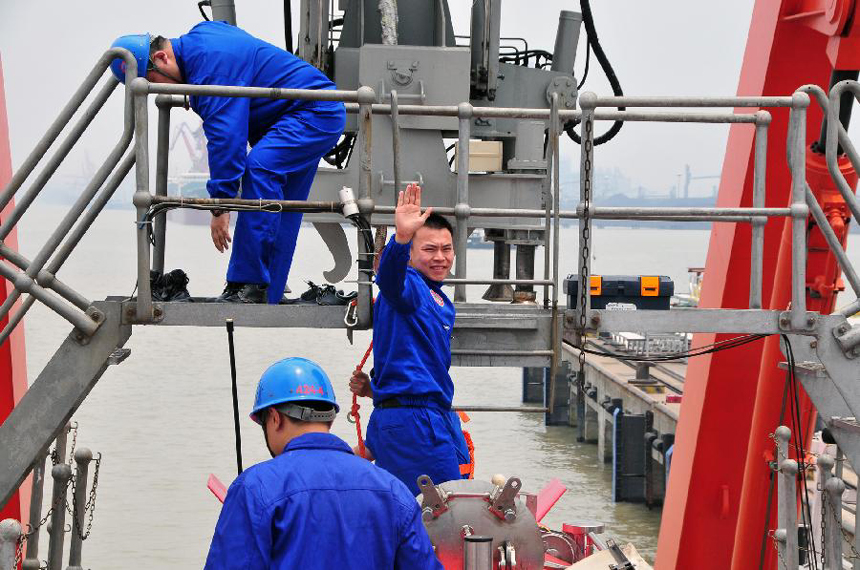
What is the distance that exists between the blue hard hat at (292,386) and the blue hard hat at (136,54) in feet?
9.16

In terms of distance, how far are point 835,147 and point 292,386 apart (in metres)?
3.89

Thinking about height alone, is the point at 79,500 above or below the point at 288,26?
below

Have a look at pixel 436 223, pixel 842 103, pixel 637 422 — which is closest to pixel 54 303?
pixel 436 223

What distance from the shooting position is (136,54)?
6195 mm

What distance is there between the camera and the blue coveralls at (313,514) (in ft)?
11.5

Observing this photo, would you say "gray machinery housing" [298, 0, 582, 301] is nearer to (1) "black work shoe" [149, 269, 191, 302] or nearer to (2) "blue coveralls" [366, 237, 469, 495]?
(1) "black work shoe" [149, 269, 191, 302]

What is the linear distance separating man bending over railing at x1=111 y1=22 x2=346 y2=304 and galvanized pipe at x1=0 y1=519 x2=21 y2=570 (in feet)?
6.11

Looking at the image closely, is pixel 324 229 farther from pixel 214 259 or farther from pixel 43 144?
pixel 214 259

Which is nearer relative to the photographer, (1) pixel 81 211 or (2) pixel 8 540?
(2) pixel 8 540

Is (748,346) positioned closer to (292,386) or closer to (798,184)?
(798,184)

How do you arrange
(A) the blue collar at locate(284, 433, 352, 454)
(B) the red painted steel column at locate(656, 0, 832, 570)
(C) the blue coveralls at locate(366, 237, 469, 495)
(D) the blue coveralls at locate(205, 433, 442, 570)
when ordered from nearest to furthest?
(D) the blue coveralls at locate(205, 433, 442, 570), (A) the blue collar at locate(284, 433, 352, 454), (C) the blue coveralls at locate(366, 237, 469, 495), (B) the red painted steel column at locate(656, 0, 832, 570)

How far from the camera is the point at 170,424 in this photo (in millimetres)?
35469

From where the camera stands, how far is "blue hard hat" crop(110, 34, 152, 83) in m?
6.16

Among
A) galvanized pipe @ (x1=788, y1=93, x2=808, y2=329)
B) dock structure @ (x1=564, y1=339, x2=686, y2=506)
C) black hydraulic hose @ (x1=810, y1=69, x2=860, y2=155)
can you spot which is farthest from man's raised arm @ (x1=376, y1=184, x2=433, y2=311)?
dock structure @ (x1=564, y1=339, x2=686, y2=506)
